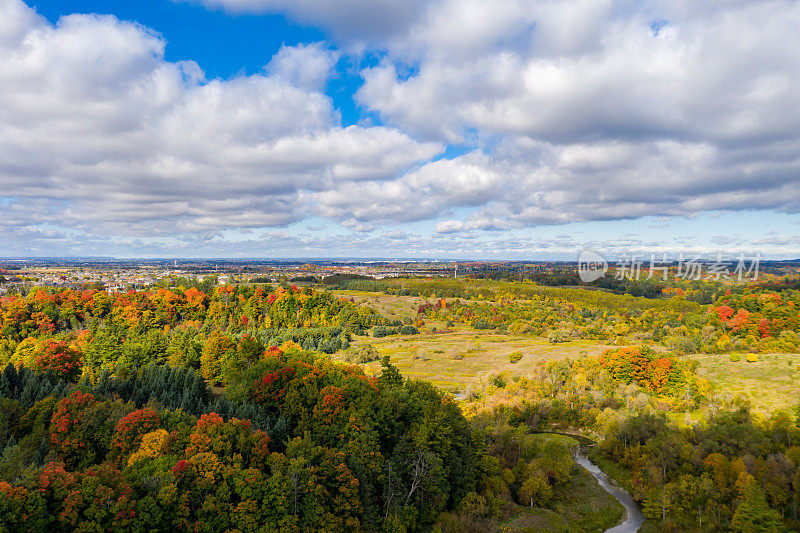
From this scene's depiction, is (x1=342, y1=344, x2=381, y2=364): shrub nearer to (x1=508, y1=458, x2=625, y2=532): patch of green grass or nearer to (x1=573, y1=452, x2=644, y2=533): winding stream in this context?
(x1=573, y1=452, x2=644, y2=533): winding stream

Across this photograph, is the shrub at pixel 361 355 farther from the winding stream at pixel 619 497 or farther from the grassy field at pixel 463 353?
the winding stream at pixel 619 497

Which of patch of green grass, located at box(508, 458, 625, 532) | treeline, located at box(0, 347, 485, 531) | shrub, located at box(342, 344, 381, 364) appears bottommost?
patch of green grass, located at box(508, 458, 625, 532)

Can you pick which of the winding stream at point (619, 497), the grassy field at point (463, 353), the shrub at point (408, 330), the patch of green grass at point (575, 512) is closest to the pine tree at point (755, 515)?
the winding stream at point (619, 497)

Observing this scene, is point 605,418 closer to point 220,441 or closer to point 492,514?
point 492,514

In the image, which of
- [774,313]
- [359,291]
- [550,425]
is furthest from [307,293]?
[774,313]

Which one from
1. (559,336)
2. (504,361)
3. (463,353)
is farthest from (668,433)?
(559,336)

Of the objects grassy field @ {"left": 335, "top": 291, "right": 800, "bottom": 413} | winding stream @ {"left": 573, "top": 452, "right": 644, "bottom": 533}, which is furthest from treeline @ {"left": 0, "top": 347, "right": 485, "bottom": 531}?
grassy field @ {"left": 335, "top": 291, "right": 800, "bottom": 413}
